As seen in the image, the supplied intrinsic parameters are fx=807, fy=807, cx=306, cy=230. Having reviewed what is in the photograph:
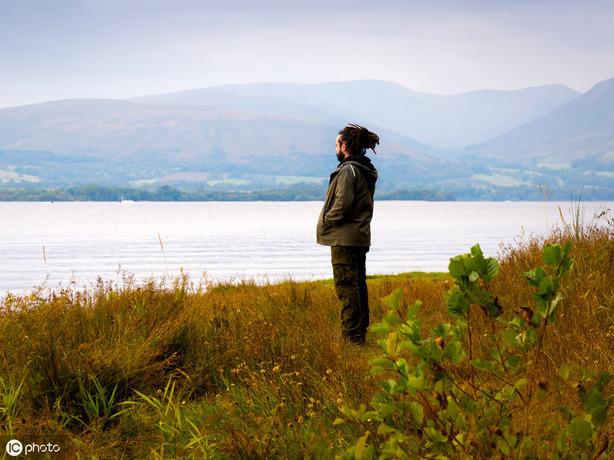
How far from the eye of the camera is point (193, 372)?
6570 mm

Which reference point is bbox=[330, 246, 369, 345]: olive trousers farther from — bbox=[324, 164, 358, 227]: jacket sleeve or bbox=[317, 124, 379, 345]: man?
bbox=[324, 164, 358, 227]: jacket sleeve

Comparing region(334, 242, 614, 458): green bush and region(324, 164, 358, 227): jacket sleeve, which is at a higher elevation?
region(324, 164, 358, 227): jacket sleeve

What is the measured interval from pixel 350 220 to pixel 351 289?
0.72 m

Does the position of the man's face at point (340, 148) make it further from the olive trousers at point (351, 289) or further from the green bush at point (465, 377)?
the green bush at point (465, 377)

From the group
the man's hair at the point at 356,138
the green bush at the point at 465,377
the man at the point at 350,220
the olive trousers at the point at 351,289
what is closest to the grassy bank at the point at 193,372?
the olive trousers at the point at 351,289

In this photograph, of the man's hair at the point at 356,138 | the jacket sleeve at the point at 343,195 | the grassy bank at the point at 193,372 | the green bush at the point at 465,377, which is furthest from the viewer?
the man's hair at the point at 356,138

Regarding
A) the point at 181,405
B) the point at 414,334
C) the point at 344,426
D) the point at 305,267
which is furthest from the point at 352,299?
the point at 305,267

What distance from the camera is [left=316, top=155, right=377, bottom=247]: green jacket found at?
8.15 meters

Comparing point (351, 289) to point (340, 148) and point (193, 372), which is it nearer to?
point (340, 148)

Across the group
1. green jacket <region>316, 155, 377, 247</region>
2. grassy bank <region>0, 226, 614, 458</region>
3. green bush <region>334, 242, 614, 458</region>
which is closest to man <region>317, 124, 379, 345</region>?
green jacket <region>316, 155, 377, 247</region>

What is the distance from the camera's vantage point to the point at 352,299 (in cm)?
839

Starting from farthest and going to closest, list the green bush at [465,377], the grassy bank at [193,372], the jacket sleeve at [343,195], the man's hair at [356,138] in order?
the man's hair at [356,138] → the jacket sleeve at [343,195] → the grassy bank at [193,372] → the green bush at [465,377]

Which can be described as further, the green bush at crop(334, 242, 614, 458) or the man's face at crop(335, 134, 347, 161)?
the man's face at crop(335, 134, 347, 161)

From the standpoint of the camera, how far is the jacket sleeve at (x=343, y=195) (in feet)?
26.7
